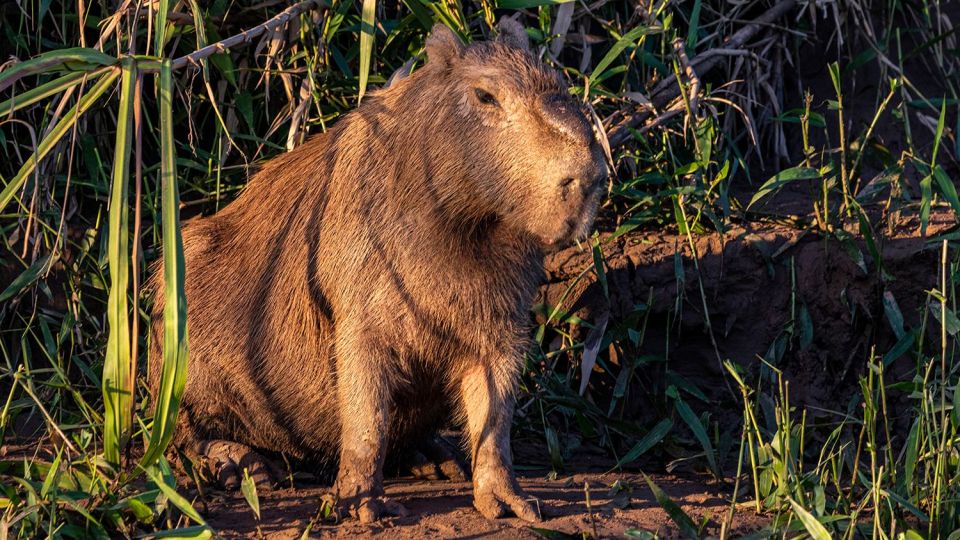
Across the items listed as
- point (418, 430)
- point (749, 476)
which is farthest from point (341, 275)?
point (749, 476)

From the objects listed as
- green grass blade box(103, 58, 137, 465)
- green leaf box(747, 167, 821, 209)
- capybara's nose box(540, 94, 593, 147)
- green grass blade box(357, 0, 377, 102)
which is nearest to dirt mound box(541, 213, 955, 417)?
green leaf box(747, 167, 821, 209)

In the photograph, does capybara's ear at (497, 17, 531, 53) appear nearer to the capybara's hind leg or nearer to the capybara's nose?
the capybara's nose

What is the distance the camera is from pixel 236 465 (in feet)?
14.9

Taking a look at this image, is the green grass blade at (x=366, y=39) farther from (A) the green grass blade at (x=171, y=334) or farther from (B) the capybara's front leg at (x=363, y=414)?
(A) the green grass blade at (x=171, y=334)

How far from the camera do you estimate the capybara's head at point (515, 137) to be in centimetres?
376

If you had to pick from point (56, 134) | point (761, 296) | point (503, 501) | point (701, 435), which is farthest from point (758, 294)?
point (56, 134)

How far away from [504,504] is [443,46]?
139cm

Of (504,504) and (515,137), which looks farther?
(504,504)

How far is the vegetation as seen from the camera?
189 inches

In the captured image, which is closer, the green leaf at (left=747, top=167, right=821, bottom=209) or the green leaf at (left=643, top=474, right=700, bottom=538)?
the green leaf at (left=643, top=474, right=700, bottom=538)

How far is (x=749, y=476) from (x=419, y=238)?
4.56 feet

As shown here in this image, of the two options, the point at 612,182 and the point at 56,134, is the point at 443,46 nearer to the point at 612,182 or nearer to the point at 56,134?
the point at 56,134

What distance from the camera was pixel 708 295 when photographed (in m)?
5.43

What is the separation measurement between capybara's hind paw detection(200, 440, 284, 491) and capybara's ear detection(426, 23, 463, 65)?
1.46 m
